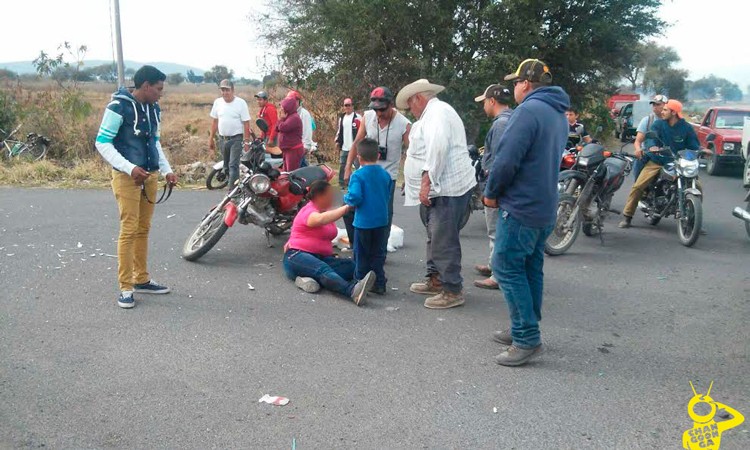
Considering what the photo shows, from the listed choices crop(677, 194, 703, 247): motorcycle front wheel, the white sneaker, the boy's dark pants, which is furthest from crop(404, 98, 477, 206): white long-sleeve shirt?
crop(677, 194, 703, 247): motorcycle front wheel

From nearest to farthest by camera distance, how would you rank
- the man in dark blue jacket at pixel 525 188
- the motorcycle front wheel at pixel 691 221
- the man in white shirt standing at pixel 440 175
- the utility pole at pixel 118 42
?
the man in dark blue jacket at pixel 525 188 < the man in white shirt standing at pixel 440 175 < the motorcycle front wheel at pixel 691 221 < the utility pole at pixel 118 42

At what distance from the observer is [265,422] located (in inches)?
140

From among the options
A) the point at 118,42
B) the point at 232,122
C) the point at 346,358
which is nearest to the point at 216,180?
the point at 232,122

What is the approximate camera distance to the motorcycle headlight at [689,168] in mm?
8016

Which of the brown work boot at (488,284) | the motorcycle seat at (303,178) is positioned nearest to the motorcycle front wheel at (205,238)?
the motorcycle seat at (303,178)

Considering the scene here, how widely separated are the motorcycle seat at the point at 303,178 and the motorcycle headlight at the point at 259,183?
28 centimetres

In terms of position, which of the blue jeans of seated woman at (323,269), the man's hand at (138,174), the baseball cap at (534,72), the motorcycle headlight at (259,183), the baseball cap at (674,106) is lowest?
the blue jeans of seated woman at (323,269)

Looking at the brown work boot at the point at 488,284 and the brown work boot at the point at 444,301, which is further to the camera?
the brown work boot at the point at 488,284

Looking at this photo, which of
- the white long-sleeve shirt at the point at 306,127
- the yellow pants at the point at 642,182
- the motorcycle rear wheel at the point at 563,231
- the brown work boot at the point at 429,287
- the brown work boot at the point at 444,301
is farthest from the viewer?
the white long-sleeve shirt at the point at 306,127

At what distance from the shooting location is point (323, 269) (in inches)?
230

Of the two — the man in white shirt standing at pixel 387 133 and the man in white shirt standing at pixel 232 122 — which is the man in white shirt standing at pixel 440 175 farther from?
the man in white shirt standing at pixel 232 122

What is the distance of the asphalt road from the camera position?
351 centimetres

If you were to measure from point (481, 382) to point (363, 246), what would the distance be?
1929 mm

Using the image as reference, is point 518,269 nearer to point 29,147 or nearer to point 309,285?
point 309,285
